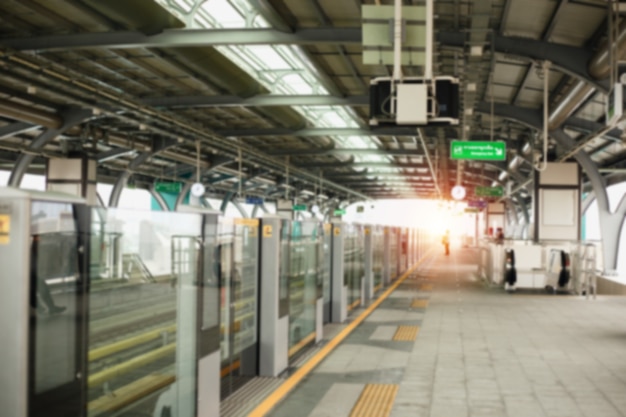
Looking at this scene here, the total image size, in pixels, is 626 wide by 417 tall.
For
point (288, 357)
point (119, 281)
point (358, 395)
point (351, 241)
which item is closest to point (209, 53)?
point (351, 241)

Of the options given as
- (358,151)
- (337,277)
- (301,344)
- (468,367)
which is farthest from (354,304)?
(358,151)

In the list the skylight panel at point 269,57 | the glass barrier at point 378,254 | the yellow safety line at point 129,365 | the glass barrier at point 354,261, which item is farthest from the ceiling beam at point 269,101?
the yellow safety line at point 129,365

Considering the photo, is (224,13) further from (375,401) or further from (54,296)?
(54,296)

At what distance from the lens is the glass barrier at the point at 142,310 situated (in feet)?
13.5

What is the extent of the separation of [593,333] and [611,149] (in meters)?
17.5

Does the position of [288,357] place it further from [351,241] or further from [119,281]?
[351,241]

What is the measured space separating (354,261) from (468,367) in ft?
20.8

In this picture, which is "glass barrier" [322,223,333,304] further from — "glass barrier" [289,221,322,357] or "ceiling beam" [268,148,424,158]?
"ceiling beam" [268,148,424,158]

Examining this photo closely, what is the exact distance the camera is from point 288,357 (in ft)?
29.2

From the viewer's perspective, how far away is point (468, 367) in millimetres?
8906

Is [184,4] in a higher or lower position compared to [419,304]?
higher

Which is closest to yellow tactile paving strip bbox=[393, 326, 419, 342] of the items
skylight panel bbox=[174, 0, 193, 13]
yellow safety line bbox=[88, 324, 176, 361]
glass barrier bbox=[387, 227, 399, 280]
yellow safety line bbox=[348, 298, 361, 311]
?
yellow safety line bbox=[348, 298, 361, 311]

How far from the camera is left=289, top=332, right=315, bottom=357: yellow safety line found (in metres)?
9.26

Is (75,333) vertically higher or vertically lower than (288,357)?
higher
